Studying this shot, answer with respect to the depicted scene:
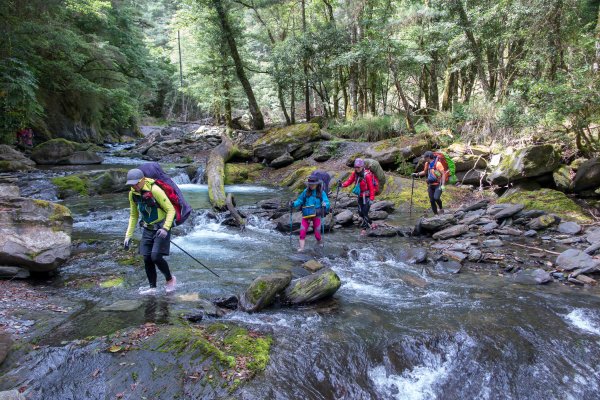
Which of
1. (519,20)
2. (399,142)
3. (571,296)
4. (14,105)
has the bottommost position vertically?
(571,296)

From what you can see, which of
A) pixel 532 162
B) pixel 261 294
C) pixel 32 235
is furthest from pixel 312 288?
pixel 532 162

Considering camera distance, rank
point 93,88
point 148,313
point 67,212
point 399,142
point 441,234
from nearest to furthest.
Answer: point 148,313, point 67,212, point 441,234, point 399,142, point 93,88

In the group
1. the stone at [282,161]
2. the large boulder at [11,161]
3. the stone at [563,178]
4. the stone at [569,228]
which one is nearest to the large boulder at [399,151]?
the stone at [282,161]

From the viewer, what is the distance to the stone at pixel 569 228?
966cm

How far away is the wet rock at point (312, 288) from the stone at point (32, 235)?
430 cm

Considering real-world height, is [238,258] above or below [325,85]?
below

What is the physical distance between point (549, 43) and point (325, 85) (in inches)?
598

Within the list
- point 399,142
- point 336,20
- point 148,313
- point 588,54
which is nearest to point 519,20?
point 588,54

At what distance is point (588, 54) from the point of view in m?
12.1

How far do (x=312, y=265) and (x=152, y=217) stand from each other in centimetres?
340

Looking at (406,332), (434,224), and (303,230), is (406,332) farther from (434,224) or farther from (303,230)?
(434,224)

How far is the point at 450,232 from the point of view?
10172mm

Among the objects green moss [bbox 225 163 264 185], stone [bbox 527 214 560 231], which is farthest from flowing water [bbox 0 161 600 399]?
green moss [bbox 225 163 264 185]

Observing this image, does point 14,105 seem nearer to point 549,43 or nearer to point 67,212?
point 67,212
